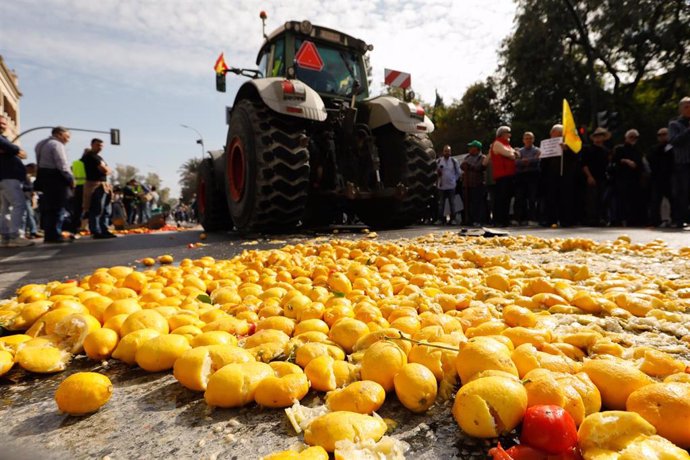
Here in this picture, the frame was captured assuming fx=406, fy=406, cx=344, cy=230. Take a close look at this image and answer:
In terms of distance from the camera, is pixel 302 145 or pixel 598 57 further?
pixel 598 57

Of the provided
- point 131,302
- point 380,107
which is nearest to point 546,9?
point 380,107

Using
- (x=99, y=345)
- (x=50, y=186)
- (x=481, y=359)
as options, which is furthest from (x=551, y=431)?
(x=50, y=186)

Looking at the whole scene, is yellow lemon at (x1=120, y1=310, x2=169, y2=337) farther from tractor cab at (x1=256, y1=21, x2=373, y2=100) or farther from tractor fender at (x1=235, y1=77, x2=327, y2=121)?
tractor cab at (x1=256, y1=21, x2=373, y2=100)

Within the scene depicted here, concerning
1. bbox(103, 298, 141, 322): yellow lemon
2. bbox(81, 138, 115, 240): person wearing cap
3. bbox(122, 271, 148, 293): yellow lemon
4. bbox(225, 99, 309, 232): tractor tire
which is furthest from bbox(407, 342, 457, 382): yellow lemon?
bbox(81, 138, 115, 240): person wearing cap

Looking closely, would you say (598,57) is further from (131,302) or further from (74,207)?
(131,302)

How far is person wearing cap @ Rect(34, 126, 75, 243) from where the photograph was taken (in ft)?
21.4

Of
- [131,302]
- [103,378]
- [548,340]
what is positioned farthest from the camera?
[131,302]

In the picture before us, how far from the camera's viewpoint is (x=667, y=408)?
81 centimetres

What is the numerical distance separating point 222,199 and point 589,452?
315 inches

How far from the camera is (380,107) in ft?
21.3

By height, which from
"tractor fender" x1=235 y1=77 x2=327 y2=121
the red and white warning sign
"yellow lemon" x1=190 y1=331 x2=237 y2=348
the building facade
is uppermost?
the building facade

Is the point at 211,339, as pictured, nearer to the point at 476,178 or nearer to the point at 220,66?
the point at 220,66

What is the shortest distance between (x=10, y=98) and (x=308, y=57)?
157 ft

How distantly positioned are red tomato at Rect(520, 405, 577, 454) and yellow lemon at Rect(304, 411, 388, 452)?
0.95ft
